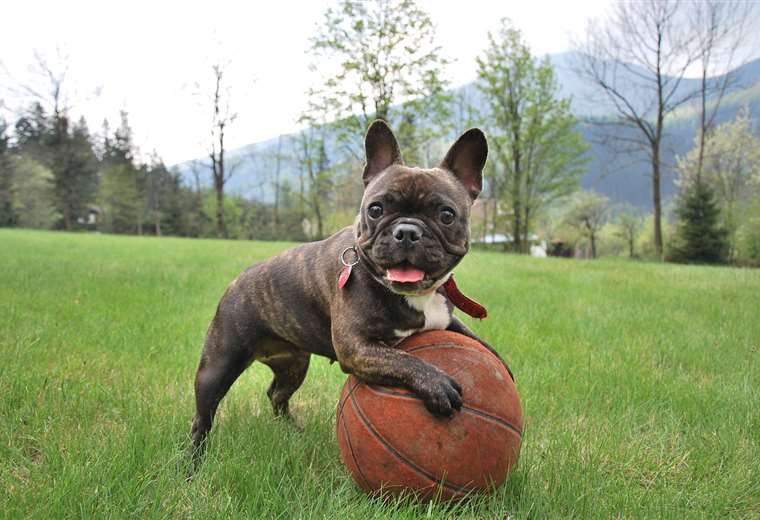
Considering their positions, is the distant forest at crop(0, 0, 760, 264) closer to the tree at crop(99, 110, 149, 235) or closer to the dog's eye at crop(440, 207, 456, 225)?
the tree at crop(99, 110, 149, 235)

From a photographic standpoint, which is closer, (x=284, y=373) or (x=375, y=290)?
(x=375, y=290)

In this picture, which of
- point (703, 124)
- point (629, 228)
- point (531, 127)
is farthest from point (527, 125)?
point (629, 228)

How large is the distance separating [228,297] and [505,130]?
126 ft

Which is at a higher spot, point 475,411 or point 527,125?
point 527,125

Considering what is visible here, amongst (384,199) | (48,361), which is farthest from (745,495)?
(48,361)

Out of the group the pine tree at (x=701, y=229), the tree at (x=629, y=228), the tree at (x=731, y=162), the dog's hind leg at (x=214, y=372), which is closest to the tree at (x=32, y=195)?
the pine tree at (x=701, y=229)

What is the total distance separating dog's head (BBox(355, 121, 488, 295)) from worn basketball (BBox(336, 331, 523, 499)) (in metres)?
0.51

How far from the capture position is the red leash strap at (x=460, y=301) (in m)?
3.35

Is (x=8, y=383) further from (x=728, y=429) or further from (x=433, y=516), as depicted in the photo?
(x=728, y=429)

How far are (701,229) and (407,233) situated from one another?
108 ft

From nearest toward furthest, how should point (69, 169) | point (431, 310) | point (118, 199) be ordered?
point (431, 310) → point (69, 169) → point (118, 199)

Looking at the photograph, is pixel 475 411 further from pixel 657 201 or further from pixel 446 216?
pixel 657 201

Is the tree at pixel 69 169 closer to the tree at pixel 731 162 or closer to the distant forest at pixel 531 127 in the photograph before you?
the distant forest at pixel 531 127

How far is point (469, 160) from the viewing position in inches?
131
